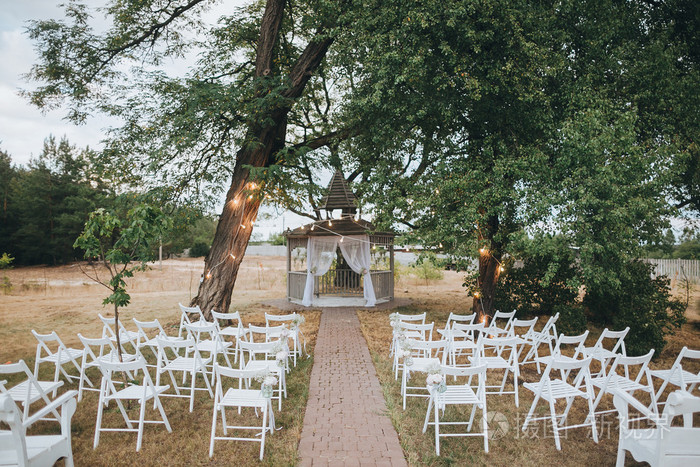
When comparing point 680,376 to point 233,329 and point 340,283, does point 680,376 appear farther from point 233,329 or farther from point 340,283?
point 340,283

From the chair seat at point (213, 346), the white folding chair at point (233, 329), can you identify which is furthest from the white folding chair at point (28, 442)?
the white folding chair at point (233, 329)

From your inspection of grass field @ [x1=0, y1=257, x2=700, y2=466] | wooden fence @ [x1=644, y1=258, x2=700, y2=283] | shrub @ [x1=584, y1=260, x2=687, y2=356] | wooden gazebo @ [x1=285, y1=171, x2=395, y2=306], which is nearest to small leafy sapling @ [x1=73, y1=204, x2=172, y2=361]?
grass field @ [x1=0, y1=257, x2=700, y2=466]

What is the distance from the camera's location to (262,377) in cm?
413

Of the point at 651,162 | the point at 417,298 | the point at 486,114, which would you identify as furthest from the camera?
the point at 417,298

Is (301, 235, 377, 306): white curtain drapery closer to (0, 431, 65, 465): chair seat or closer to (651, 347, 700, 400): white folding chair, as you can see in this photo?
(651, 347, 700, 400): white folding chair

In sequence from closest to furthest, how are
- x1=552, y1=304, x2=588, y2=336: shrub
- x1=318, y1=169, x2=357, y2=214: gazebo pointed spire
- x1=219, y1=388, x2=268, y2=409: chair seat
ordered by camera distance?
1. x1=219, y1=388, x2=268, y2=409: chair seat
2. x1=552, y1=304, x2=588, y2=336: shrub
3. x1=318, y1=169, x2=357, y2=214: gazebo pointed spire

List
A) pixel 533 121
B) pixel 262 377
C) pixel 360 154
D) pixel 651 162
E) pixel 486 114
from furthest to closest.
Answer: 1. pixel 360 154
2. pixel 486 114
3. pixel 533 121
4. pixel 651 162
5. pixel 262 377

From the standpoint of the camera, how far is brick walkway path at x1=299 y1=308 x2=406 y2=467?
3859 mm

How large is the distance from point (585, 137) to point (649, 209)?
1.93 m

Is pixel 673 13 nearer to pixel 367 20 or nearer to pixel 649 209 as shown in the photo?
pixel 649 209

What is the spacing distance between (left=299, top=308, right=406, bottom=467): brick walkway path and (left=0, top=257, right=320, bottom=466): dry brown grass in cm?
19

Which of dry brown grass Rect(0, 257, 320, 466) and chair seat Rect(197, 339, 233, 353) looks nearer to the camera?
dry brown grass Rect(0, 257, 320, 466)

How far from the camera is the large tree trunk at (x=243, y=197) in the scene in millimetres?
10647

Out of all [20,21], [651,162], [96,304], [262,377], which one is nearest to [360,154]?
[651,162]
